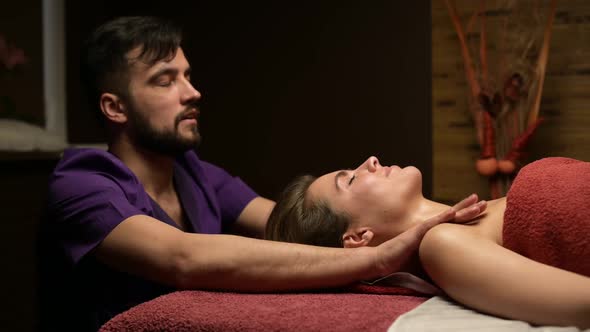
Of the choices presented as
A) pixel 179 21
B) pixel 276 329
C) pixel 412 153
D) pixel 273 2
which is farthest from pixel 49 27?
pixel 276 329

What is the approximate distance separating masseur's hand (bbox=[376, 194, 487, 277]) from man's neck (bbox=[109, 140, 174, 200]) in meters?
0.89

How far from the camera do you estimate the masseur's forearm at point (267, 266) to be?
1.47 metres

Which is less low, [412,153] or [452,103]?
[452,103]

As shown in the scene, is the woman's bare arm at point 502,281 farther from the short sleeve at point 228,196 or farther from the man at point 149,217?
the short sleeve at point 228,196

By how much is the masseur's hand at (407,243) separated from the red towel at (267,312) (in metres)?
0.06

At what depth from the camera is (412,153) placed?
9.34 ft

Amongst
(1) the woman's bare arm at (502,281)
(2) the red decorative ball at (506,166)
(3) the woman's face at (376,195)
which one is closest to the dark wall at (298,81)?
(2) the red decorative ball at (506,166)

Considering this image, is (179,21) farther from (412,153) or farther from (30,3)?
(412,153)

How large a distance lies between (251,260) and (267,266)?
0.04 metres

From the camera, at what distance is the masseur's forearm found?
1.47 meters

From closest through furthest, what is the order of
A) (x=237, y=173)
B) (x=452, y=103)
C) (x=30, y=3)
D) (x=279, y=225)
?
(x=279, y=225)
(x=452, y=103)
(x=30, y=3)
(x=237, y=173)

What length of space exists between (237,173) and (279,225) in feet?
4.92

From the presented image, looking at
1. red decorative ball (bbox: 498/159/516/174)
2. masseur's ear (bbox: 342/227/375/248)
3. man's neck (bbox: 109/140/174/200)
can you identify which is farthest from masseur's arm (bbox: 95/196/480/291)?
red decorative ball (bbox: 498/159/516/174)

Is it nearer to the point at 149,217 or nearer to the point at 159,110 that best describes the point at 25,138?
the point at 159,110
